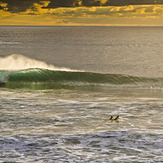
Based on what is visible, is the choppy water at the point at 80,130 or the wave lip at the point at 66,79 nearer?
the choppy water at the point at 80,130

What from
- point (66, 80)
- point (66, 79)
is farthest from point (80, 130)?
point (66, 79)

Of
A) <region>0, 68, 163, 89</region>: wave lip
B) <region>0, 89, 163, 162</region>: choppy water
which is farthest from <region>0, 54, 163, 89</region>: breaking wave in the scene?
<region>0, 89, 163, 162</region>: choppy water

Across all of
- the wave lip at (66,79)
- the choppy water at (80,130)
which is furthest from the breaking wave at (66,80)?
the choppy water at (80,130)

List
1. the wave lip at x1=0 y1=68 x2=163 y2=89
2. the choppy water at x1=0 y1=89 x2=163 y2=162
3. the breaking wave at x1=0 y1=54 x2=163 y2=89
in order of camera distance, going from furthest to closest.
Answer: the wave lip at x1=0 y1=68 x2=163 y2=89 < the breaking wave at x1=0 y1=54 x2=163 y2=89 < the choppy water at x1=0 y1=89 x2=163 y2=162

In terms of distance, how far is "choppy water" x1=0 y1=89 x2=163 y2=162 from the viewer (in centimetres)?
1093

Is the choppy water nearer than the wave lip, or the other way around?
the choppy water

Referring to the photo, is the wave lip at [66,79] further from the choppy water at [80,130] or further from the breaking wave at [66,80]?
the choppy water at [80,130]

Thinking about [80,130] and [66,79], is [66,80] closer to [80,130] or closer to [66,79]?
[66,79]

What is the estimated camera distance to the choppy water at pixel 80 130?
10934mm

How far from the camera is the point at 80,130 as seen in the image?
13.5m

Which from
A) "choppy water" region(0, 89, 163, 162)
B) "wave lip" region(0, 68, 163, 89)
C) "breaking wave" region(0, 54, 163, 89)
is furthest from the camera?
"wave lip" region(0, 68, 163, 89)

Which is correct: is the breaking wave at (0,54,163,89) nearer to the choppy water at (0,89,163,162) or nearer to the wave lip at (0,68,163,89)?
the wave lip at (0,68,163,89)

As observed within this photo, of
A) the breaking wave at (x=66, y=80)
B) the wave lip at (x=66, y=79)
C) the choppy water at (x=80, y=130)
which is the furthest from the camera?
the wave lip at (x=66, y=79)

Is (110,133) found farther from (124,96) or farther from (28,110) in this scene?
(124,96)
